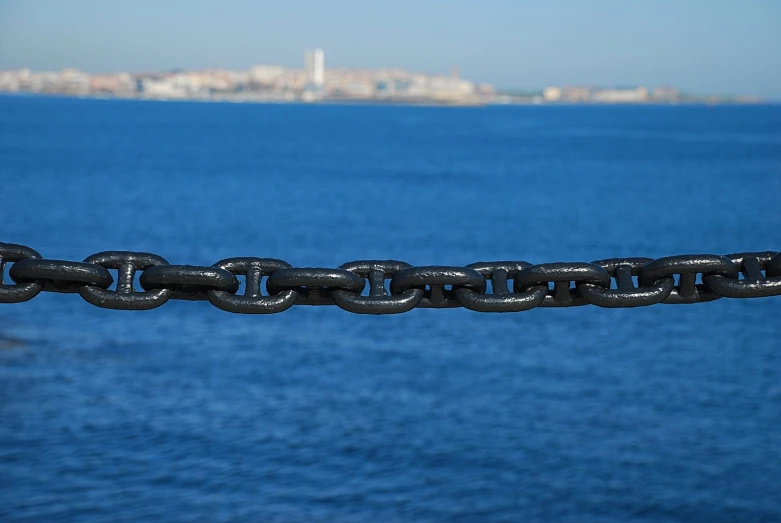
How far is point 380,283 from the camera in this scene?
8.13 feet

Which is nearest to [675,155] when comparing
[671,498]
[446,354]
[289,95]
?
[446,354]

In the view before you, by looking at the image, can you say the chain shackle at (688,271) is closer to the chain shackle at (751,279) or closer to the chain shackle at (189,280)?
the chain shackle at (751,279)

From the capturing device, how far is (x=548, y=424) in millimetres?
6219

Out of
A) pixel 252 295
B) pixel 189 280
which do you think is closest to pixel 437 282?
pixel 252 295

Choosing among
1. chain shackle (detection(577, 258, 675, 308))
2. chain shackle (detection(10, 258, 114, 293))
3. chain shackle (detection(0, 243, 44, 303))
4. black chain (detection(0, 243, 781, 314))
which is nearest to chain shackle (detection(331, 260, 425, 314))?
black chain (detection(0, 243, 781, 314))

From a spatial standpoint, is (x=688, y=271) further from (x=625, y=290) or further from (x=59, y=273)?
(x=59, y=273)

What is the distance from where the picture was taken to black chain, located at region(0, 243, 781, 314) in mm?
2418

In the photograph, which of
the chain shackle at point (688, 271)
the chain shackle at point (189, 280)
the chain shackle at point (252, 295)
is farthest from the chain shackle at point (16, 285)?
the chain shackle at point (688, 271)

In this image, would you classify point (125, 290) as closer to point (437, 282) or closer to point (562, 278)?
point (437, 282)

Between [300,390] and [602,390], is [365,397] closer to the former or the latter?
[300,390]

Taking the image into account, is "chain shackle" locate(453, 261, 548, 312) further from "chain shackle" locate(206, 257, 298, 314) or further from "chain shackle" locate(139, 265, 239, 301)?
"chain shackle" locate(139, 265, 239, 301)

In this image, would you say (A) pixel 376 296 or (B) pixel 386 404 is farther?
(B) pixel 386 404

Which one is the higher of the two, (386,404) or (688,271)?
(688,271)

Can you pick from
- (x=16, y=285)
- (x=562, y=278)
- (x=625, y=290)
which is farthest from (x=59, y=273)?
(x=625, y=290)
